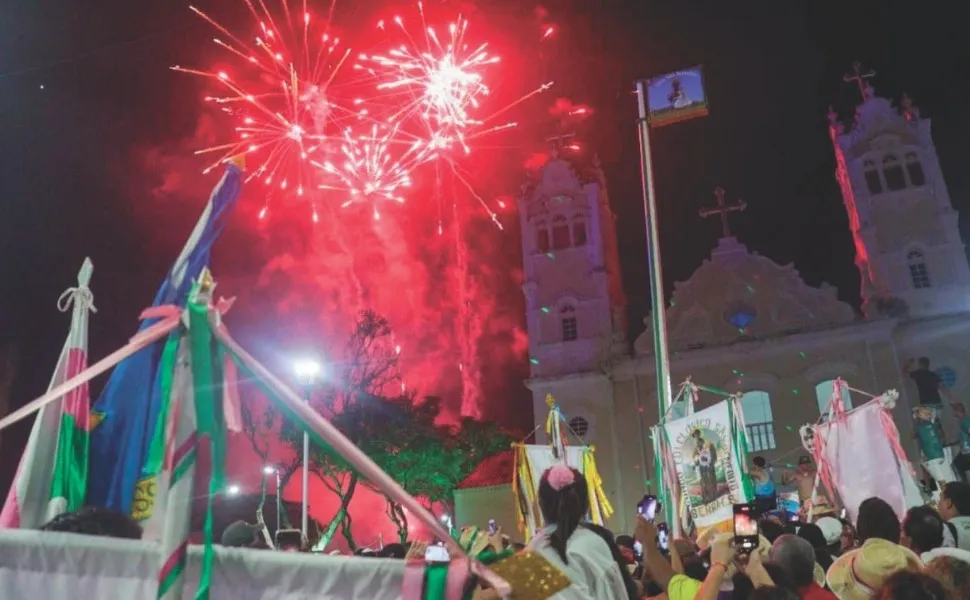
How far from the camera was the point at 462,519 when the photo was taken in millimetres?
27844

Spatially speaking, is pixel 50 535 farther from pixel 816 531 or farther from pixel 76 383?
pixel 816 531

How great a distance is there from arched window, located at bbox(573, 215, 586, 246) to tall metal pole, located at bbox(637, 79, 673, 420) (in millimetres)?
20250

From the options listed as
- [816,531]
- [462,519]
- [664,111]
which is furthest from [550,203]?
[816,531]

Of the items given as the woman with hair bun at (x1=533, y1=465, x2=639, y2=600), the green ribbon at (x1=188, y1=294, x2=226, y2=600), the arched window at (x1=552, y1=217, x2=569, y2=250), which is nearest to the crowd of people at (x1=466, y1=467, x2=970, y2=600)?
the woman with hair bun at (x1=533, y1=465, x2=639, y2=600)

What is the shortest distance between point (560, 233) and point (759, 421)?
39.0 ft

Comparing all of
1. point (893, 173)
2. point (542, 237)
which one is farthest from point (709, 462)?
point (893, 173)

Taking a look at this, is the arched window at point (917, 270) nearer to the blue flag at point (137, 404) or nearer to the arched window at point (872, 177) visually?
the arched window at point (872, 177)

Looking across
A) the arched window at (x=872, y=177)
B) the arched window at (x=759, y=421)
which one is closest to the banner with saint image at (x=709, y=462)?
the arched window at (x=759, y=421)

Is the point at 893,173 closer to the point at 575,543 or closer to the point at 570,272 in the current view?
the point at 570,272

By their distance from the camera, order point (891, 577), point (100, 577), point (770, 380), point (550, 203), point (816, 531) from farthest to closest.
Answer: point (550, 203)
point (770, 380)
point (816, 531)
point (891, 577)
point (100, 577)

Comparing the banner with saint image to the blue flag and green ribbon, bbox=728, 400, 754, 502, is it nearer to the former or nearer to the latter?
green ribbon, bbox=728, 400, 754, 502

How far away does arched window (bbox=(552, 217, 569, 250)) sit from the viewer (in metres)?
32.8

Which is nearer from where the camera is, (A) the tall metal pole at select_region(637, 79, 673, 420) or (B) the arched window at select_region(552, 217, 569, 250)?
(A) the tall metal pole at select_region(637, 79, 673, 420)

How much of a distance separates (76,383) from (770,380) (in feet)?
93.0
